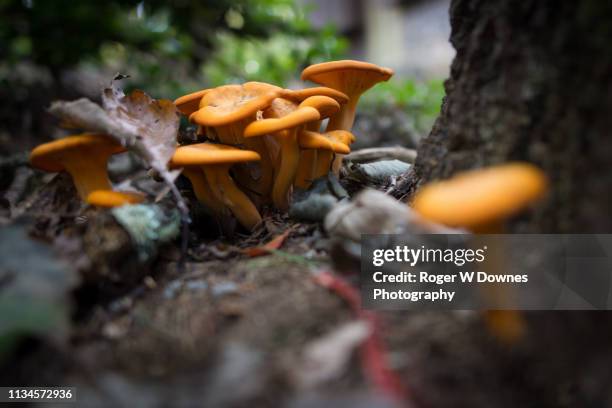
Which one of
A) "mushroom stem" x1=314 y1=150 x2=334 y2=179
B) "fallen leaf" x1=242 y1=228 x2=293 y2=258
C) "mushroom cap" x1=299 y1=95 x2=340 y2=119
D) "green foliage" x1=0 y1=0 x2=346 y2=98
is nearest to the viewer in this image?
"fallen leaf" x1=242 y1=228 x2=293 y2=258

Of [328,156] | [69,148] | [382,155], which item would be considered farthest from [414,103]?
[69,148]

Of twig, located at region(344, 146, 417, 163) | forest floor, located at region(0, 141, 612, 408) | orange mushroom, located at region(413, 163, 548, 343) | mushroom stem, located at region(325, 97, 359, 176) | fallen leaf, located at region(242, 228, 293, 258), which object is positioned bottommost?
forest floor, located at region(0, 141, 612, 408)

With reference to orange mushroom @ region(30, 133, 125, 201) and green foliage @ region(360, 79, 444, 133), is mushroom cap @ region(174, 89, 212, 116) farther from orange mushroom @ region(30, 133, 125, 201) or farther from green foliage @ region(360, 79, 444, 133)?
green foliage @ region(360, 79, 444, 133)

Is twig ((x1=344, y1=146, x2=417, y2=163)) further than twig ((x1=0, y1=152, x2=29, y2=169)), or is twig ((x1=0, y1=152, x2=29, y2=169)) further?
twig ((x1=0, y1=152, x2=29, y2=169))

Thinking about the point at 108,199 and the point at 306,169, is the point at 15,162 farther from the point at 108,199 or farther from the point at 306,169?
the point at 306,169

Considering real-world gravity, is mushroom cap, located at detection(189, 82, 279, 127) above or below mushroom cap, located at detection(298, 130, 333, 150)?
above

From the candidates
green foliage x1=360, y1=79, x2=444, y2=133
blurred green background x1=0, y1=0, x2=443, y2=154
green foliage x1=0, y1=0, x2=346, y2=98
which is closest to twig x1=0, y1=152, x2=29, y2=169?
blurred green background x1=0, y1=0, x2=443, y2=154

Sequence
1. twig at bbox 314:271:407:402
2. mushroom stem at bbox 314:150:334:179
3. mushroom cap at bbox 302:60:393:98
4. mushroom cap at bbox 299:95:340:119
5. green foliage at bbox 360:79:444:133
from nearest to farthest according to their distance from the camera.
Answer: twig at bbox 314:271:407:402
mushroom cap at bbox 299:95:340:119
mushroom cap at bbox 302:60:393:98
mushroom stem at bbox 314:150:334:179
green foliage at bbox 360:79:444:133

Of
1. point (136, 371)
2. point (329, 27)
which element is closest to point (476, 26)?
point (136, 371)
